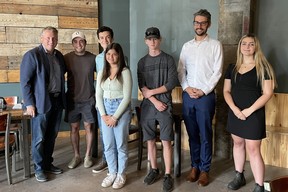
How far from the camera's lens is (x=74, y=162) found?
3602mm

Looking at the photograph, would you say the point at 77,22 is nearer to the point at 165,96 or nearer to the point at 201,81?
the point at 165,96

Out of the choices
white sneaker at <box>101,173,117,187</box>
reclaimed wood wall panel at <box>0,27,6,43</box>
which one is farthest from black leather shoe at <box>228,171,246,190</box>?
reclaimed wood wall panel at <box>0,27,6,43</box>

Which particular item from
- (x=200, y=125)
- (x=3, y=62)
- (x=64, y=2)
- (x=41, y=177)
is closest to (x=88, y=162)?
(x=41, y=177)

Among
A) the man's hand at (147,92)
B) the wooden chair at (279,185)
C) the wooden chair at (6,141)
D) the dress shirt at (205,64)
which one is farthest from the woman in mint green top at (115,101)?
the wooden chair at (279,185)

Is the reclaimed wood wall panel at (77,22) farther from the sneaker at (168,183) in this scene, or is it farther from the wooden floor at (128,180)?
the sneaker at (168,183)

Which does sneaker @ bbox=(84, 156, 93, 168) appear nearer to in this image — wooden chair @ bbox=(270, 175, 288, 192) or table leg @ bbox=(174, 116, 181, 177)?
table leg @ bbox=(174, 116, 181, 177)

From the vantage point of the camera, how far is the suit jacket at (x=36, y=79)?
301 cm

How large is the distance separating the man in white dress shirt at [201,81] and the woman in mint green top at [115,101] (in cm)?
60

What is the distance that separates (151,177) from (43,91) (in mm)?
1395

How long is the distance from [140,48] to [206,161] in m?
2.47

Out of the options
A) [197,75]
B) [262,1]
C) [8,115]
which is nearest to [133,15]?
[262,1]

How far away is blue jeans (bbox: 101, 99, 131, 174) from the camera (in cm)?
295

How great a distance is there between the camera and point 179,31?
4.48 meters

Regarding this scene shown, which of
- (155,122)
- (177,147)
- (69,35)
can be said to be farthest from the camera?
(69,35)
